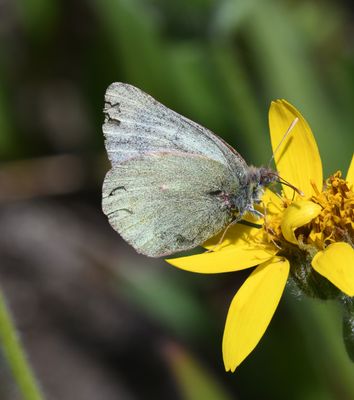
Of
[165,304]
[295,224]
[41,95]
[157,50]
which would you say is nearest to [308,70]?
[157,50]

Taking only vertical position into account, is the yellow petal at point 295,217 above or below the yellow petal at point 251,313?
above

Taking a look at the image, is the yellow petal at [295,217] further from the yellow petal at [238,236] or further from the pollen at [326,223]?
the yellow petal at [238,236]

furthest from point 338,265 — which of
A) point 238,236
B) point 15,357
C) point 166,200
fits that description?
point 15,357

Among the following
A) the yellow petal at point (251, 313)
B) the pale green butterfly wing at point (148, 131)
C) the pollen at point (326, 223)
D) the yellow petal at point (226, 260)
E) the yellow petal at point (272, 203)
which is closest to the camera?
the yellow petal at point (251, 313)

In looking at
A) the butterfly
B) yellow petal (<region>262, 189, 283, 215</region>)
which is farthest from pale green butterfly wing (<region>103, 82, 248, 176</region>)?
yellow petal (<region>262, 189, 283, 215</region>)

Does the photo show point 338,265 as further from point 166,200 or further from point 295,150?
point 166,200

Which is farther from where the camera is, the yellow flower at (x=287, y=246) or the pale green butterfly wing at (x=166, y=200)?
the pale green butterfly wing at (x=166, y=200)

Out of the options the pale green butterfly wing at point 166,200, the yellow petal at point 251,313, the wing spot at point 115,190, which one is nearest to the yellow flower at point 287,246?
the yellow petal at point 251,313
